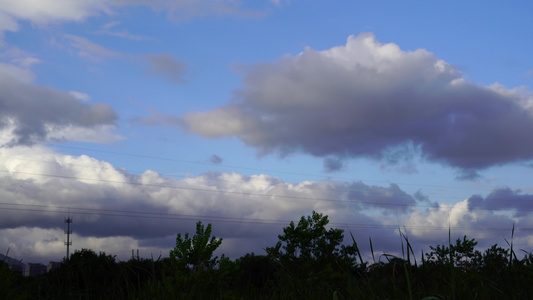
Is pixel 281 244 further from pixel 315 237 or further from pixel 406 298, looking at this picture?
pixel 406 298

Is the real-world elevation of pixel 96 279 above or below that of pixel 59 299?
below

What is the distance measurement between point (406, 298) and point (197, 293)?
9.11 ft

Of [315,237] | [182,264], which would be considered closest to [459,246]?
[315,237]

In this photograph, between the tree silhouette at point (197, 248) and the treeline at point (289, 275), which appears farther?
the tree silhouette at point (197, 248)

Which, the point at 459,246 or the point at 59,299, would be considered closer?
the point at 59,299

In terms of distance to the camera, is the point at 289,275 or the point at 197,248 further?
the point at 197,248

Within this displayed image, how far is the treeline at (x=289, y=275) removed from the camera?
21.7 ft

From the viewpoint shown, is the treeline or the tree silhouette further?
the tree silhouette

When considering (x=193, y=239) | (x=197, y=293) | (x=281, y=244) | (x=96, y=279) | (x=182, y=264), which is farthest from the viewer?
(x=281, y=244)

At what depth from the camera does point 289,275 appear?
623 centimetres

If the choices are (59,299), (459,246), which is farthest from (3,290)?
(459,246)

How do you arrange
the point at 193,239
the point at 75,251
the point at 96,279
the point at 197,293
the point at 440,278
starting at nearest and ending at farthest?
the point at 197,293
the point at 440,278
the point at 193,239
the point at 96,279
the point at 75,251

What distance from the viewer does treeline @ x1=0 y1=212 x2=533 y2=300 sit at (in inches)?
260

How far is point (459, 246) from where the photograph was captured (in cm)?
4122
